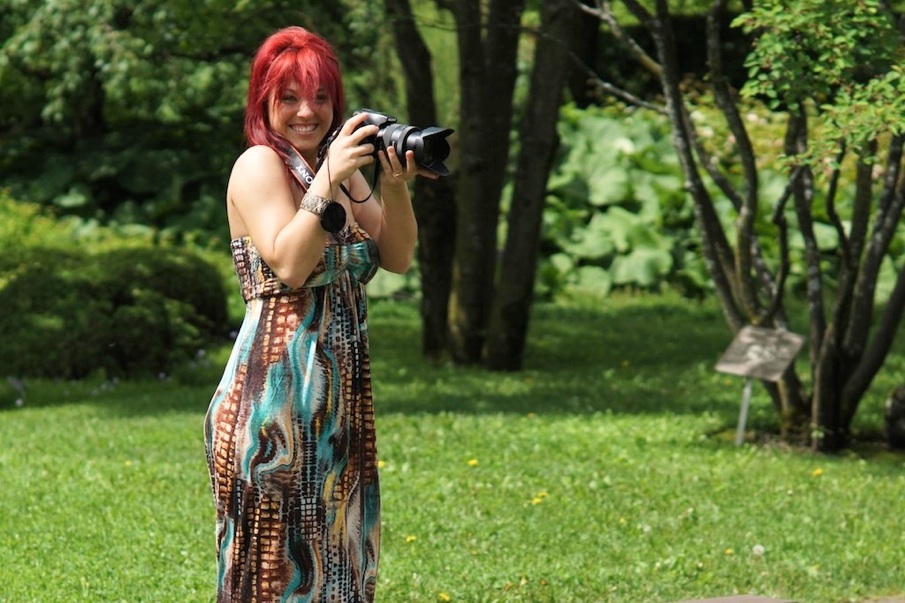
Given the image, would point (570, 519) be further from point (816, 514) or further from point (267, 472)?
point (267, 472)

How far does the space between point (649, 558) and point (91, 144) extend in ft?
47.8

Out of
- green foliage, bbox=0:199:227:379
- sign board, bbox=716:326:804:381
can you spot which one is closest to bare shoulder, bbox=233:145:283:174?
sign board, bbox=716:326:804:381

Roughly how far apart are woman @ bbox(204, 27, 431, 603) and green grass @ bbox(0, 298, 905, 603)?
5.71 ft

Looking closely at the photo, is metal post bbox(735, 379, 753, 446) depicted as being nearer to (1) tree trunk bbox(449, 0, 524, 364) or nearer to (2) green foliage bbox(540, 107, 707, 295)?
(1) tree trunk bbox(449, 0, 524, 364)

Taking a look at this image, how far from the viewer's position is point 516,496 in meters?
7.07

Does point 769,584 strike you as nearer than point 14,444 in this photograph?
Yes

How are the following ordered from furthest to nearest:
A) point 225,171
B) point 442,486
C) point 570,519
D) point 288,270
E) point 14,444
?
point 225,171
point 14,444
point 442,486
point 570,519
point 288,270

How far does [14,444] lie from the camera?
8.57 m

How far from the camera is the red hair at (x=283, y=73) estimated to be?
3.65 meters

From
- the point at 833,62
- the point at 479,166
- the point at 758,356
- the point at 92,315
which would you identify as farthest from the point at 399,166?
the point at 92,315

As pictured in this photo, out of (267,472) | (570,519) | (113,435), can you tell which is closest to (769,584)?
(570,519)

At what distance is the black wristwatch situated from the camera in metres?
3.50

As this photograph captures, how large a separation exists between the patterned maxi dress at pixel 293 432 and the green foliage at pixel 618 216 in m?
12.3

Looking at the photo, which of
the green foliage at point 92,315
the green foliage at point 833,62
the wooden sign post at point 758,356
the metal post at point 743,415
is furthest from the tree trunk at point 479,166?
the green foliage at point 833,62
